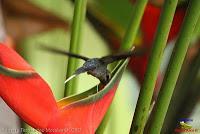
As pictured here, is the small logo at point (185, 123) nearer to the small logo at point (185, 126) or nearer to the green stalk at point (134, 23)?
the small logo at point (185, 126)

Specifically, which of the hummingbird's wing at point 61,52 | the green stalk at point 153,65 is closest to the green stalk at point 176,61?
the green stalk at point 153,65

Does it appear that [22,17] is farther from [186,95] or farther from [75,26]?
[186,95]

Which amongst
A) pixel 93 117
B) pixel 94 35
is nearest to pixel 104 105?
pixel 93 117

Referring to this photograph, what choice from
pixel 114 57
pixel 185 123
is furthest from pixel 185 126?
pixel 114 57

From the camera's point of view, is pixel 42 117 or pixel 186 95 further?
pixel 186 95

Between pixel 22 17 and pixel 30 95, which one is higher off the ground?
pixel 22 17

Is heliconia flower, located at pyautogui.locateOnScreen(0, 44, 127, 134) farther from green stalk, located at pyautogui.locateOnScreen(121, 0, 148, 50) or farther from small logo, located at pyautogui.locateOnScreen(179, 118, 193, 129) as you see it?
small logo, located at pyautogui.locateOnScreen(179, 118, 193, 129)
